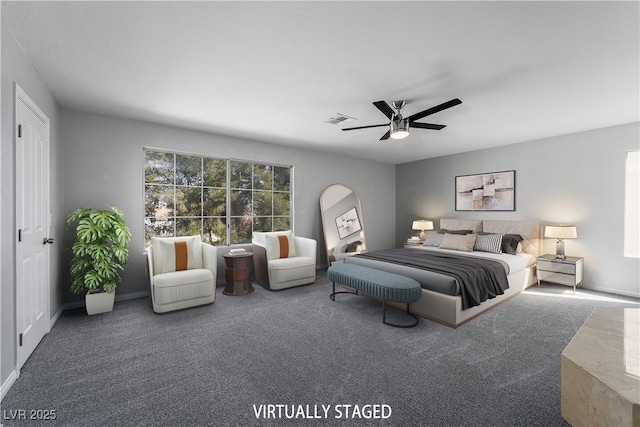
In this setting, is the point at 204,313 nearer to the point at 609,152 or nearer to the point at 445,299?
the point at 445,299

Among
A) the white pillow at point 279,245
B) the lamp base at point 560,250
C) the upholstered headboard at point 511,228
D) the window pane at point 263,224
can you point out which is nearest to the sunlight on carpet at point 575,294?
the lamp base at point 560,250

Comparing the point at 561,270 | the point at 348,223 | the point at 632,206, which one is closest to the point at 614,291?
the point at 561,270

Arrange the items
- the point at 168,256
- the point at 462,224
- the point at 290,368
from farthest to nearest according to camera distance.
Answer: the point at 462,224, the point at 168,256, the point at 290,368

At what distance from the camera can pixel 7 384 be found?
1.82 metres

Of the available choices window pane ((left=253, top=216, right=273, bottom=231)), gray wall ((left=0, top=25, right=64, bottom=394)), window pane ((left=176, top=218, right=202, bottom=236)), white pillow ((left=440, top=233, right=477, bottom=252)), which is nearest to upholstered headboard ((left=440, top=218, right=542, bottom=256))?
white pillow ((left=440, top=233, right=477, bottom=252))

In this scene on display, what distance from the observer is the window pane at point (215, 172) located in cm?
453

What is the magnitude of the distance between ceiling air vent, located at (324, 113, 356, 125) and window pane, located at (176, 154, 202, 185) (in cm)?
225

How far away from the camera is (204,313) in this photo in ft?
10.7

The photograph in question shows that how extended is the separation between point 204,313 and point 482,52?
153 inches

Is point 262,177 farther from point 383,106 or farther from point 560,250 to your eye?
point 560,250

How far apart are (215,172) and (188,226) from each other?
1.01 meters

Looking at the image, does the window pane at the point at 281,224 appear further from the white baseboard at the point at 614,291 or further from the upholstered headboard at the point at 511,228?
the white baseboard at the point at 614,291

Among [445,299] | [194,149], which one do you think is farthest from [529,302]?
[194,149]

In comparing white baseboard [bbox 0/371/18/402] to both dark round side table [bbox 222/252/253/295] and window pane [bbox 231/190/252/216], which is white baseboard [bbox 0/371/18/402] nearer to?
dark round side table [bbox 222/252/253/295]
